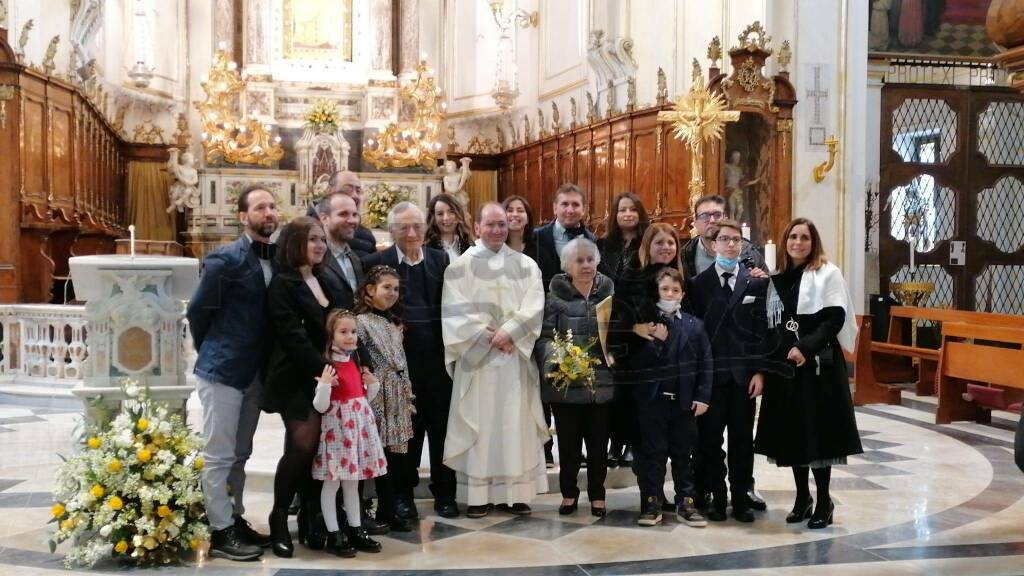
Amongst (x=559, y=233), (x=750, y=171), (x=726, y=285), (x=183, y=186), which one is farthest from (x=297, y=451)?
(x=183, y=186)

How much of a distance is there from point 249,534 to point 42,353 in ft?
19.2

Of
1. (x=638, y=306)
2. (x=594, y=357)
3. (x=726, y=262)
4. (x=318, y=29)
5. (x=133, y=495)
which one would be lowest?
(x=133, y=495)

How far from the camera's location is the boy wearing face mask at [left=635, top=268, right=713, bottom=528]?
5.04 metres

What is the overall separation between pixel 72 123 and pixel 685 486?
32.0 feet

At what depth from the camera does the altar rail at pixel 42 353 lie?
29.6 ft

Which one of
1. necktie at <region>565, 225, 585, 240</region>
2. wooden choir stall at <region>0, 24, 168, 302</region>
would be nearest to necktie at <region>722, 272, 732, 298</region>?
necktie at <region>565, 225, 585, 240</region>

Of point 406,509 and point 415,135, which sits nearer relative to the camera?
point 406,509

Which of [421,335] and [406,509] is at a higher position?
[421,335]

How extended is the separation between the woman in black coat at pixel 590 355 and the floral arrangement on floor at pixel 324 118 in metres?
12.7

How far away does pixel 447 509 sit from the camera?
5.19 meters

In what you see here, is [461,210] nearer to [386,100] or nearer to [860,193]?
[860,193]

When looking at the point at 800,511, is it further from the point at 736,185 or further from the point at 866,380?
the point at 736,185

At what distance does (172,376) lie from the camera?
487 cm

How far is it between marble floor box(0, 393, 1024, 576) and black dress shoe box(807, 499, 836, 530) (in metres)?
0.05
